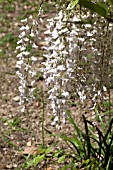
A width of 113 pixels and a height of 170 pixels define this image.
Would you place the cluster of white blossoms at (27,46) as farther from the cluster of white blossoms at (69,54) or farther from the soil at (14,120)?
the soil at (14,120)

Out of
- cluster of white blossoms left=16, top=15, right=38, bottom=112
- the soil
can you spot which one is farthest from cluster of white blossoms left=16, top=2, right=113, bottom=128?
the soil

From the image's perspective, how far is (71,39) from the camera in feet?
7.56

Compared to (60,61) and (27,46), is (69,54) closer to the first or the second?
(60,61)

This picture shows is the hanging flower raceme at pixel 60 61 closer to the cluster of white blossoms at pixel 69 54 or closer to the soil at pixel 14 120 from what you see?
the cluster of white blossoms at pixel 69 54

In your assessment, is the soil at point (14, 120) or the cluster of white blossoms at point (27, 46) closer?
the cluster of white blossoms at point (27, 46)

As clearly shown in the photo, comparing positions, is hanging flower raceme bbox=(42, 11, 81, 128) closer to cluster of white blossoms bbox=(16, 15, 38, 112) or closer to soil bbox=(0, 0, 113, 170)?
cluster of white blossoms bbox=(16, 15, 38, 112)

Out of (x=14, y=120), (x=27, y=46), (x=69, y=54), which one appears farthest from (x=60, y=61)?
(x=14, y=120)

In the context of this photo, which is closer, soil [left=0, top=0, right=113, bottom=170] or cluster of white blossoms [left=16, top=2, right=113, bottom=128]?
cluster of white blossoms [left=16, top=2, right=113, bottom=128]

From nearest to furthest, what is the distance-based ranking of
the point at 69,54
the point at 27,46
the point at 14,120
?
1. the point at 69,54
2. the point at 27,46
3. the point at 14,120

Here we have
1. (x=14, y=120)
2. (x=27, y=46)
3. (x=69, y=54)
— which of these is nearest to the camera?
(x=69, y=54)

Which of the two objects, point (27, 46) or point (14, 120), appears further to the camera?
point (14, 120)

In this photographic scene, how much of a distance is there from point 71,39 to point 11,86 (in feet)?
8.99

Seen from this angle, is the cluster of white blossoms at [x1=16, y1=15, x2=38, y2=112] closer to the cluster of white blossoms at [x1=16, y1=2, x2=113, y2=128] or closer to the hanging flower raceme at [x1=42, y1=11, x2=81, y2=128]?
the cluster of white blossoms at [x1=16, y1=2, x2=113, y2=128]

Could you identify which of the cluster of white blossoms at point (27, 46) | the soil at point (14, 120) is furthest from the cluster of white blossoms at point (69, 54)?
the soil at point (14, 120)
